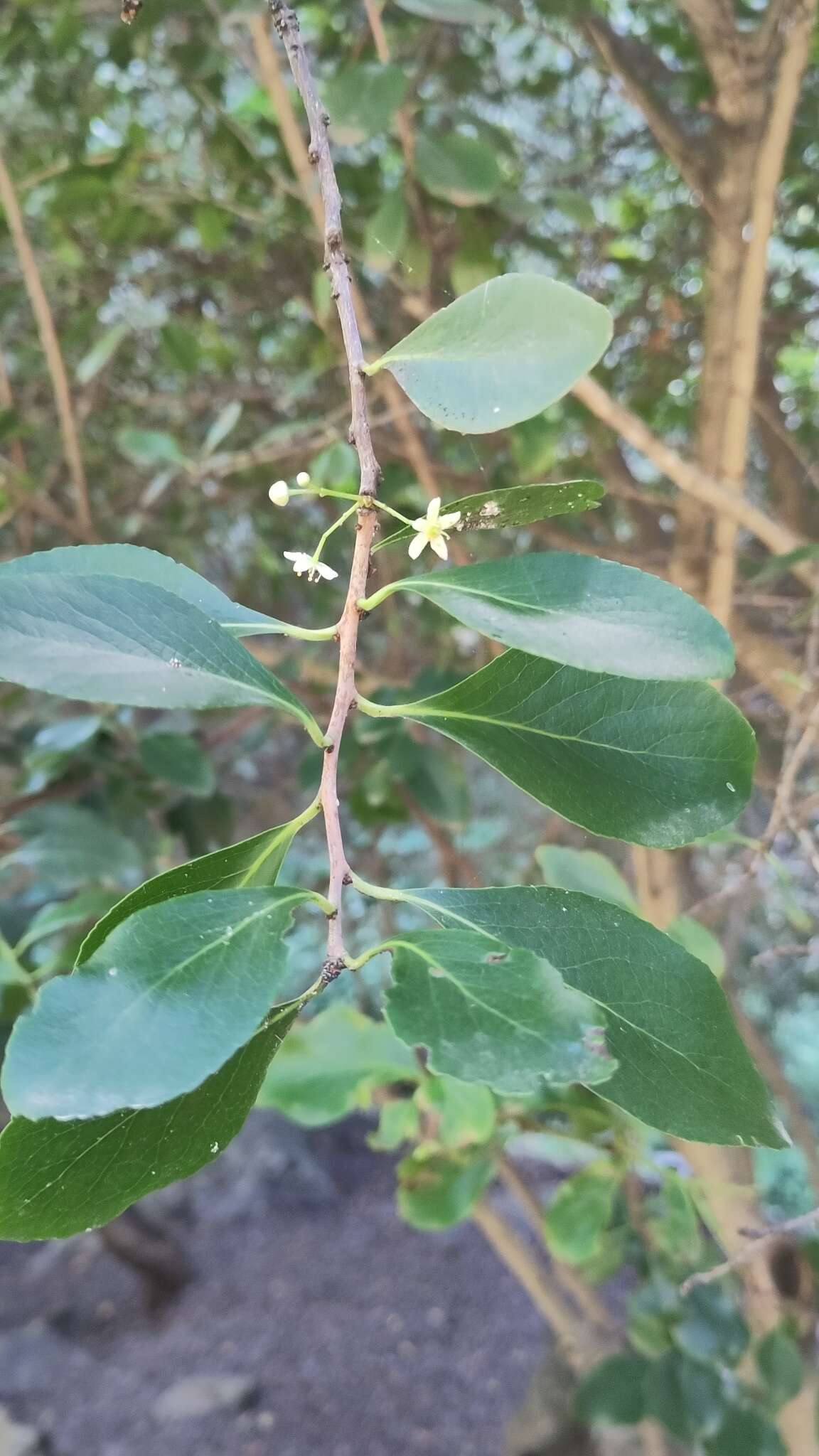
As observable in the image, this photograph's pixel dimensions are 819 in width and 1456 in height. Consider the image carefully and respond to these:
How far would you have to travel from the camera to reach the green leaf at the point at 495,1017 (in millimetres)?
231

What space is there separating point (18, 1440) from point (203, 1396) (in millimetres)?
300

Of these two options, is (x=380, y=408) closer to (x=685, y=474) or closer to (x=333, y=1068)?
(x=685, y=474)

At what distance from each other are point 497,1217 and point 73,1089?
1346 mm

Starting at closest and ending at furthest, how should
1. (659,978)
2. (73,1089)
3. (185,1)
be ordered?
(73,1089)
(659,978)
(185,1)

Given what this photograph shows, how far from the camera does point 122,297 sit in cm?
131

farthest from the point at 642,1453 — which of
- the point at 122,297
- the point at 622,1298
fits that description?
the point at 122,297

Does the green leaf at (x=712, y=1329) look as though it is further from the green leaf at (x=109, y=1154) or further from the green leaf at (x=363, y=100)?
the green leaf at (x=363, y=100)

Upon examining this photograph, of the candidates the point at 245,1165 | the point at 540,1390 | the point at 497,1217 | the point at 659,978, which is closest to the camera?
the point at 659,978

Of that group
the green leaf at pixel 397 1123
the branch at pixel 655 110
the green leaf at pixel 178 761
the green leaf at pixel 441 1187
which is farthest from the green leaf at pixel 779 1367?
the branch at pixel 655 110

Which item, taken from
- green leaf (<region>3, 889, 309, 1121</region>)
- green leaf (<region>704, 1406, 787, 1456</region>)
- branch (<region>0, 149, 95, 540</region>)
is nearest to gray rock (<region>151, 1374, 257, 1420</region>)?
green leaf (<region>704, 1406, 787, 1456</region>)

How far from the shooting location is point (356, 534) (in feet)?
1.01

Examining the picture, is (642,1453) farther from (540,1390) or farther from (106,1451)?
(106,1451)

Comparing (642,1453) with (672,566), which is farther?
(642,1453)

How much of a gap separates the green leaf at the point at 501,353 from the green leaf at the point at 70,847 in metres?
0.64
